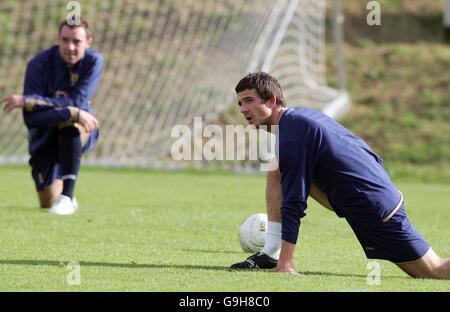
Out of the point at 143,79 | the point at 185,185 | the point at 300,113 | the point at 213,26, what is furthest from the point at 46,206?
→ the point at 213,26

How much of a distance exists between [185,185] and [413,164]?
226 inches

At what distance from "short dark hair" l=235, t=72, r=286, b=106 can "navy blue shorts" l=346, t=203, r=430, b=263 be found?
36.2 inches

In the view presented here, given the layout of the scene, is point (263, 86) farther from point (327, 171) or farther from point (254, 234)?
point (254, 234)

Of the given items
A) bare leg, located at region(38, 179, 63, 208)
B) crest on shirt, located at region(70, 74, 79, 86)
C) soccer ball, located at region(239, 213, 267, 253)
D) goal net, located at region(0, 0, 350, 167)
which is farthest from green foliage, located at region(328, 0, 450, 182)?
soccer ball, located at region(239, 213, 267, 253)

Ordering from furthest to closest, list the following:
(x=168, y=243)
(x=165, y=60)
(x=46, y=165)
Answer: (x=165, y=60), (x=46, y=165), (x=168, y=243)

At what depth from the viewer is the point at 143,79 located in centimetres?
1636

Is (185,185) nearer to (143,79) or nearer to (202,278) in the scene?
(143,79)

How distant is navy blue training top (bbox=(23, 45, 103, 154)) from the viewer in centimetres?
755

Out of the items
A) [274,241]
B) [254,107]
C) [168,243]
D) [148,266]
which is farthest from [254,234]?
[254,107]

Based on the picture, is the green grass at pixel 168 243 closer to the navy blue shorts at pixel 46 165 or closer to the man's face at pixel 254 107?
the navy blue shorts at pixel 46 165

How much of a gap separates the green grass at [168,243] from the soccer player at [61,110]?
1.15ft

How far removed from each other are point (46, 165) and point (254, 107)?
12.5 feet

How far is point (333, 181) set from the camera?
4.62 meters
